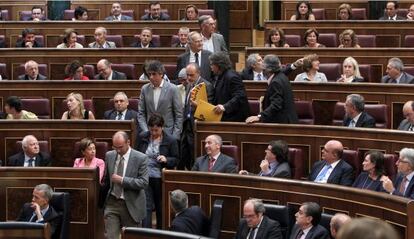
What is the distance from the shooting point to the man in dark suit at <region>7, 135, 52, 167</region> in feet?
19.2

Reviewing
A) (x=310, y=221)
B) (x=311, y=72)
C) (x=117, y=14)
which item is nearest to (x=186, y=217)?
(x=310, y=221)

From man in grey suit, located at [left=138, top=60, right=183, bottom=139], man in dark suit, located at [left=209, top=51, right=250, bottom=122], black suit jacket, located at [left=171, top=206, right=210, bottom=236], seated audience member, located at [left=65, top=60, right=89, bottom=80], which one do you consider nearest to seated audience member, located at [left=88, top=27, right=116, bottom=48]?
seated audience member, located at [left=65, top=60, right=89, bottom=80]

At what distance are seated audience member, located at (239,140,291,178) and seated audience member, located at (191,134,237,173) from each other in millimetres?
234

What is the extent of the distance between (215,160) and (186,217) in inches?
30.1

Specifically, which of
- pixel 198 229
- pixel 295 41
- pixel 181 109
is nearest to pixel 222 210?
pixel 198 229

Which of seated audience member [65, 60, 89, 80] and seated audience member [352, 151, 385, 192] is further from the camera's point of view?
seated audience member [65, 60, 89, 80]

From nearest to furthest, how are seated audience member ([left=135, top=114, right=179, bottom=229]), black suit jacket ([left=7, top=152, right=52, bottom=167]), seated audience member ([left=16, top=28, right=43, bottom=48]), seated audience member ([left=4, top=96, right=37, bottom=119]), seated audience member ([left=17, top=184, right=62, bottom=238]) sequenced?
1. seated audience member ([left=17, top=184, right=62, bottom=238])
2. seated audience member ([left=135, top=114, right=179, bottom=229])
3. black suit jacket ([left=7, top=152, right=52, bottom=167])
4. seated audience member ([left=4, top=96, right=37, bottom=119])
5. seated audience member ([left=16, top=28, right=43, bottom=48])

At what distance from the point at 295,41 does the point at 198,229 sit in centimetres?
394

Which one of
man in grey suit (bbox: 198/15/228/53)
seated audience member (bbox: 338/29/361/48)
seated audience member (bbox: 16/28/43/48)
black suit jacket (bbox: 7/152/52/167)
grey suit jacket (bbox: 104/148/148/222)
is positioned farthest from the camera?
seated audience member (bbox: 16/28/43/48)

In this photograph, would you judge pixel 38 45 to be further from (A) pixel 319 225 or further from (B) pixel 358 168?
(A) pixel 319 225

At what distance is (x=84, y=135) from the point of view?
6.23 m

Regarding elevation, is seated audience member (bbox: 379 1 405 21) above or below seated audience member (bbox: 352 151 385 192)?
above

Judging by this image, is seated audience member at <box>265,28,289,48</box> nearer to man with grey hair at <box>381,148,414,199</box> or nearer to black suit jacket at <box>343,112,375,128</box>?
black suit jacket at <box>343,112,375,128</box>

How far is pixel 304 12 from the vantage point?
896 cm
